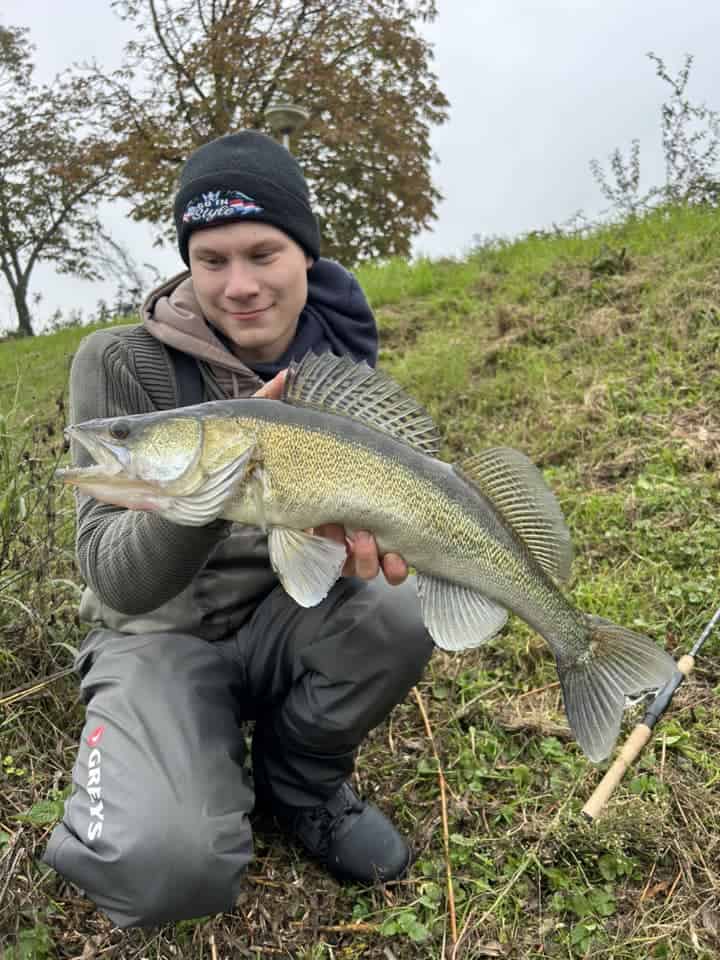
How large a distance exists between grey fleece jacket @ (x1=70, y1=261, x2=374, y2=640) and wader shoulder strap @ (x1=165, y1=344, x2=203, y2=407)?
0.02 meters

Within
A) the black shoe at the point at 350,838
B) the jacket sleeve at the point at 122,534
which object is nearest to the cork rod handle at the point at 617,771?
the black shoe at the point at 350,838

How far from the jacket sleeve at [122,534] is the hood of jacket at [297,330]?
0.14 meters

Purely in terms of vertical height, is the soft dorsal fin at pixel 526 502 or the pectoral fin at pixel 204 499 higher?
the pectoral fin at pixel 204 499

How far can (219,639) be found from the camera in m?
2.59

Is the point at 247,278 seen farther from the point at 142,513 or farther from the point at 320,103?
the point at 320,103

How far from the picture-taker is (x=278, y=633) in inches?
99.4

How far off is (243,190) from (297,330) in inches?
20.2

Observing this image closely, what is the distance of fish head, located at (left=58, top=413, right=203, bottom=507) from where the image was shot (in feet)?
6.15

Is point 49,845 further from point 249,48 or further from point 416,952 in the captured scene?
point 249,48

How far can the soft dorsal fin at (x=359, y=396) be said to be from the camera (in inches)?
80.3

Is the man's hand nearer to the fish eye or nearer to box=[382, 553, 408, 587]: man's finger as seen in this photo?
box=[382, 553, 408, 587]: man's finger

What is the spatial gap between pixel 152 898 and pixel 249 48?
12511 millimetres

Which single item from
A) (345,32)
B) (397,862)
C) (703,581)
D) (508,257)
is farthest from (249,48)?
(397,862)

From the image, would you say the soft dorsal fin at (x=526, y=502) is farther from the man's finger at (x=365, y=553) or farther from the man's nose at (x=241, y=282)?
the man's nose at (x=241, y=282)
